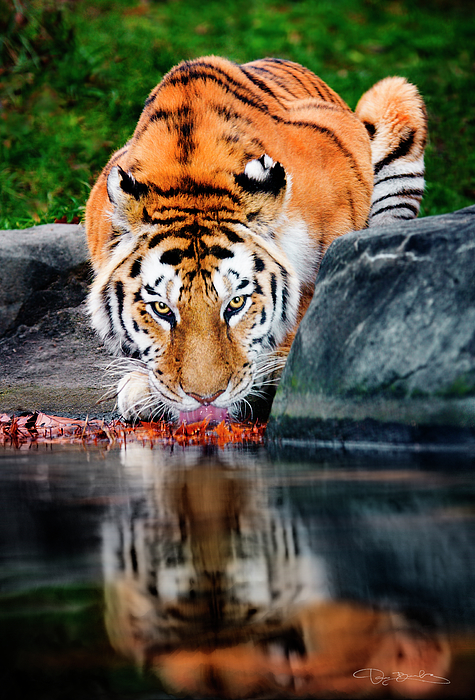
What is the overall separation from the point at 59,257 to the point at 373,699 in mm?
4516

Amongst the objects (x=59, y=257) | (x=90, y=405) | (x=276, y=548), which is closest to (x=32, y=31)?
(x=59, y=257)

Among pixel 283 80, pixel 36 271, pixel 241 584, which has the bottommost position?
pixel 241 584

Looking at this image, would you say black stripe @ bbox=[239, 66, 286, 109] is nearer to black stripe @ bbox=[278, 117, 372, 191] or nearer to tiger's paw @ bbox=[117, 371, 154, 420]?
black stripe @ bbox=[278, 117, 372, 191]

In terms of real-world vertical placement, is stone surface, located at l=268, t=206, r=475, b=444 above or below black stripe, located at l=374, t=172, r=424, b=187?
below

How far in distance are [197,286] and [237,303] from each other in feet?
0.77

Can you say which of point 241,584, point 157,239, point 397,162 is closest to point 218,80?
point 157,239

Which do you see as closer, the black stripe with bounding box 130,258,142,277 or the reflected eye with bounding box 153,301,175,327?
the reflected eye with bounding box 153,301,175,327

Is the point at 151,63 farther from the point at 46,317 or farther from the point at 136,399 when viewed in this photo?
the point at 136,399

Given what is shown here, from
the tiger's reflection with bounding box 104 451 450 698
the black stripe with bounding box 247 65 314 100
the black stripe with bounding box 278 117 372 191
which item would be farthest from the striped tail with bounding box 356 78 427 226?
the tiger's reflection with bounding box 104 451 450 698

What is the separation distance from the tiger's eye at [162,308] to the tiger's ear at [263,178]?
2.30 feet

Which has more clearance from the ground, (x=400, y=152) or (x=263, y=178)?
(x=400, y=152)

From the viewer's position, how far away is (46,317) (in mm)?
5137

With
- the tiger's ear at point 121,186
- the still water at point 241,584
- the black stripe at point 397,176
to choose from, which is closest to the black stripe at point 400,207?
the black stripe at point 397,176
